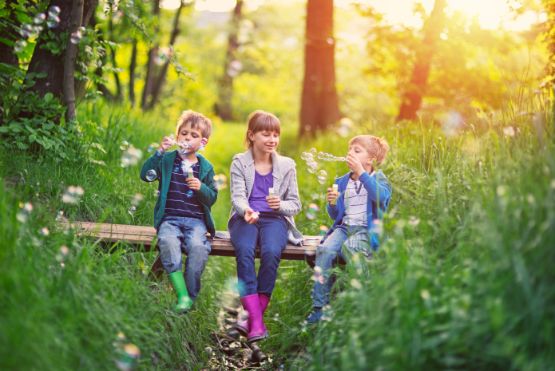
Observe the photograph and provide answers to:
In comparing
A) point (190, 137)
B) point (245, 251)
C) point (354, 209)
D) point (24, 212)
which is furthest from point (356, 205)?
point (24, 212)

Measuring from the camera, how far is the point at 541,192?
112 inches

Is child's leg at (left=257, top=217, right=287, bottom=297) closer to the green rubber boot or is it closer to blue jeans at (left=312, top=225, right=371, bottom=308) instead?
blue jeans at (left=312, top=225, right=371, bottom=308)

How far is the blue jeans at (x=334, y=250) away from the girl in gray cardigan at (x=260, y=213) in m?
0.31

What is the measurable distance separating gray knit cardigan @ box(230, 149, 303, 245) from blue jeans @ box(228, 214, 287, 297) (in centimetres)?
11

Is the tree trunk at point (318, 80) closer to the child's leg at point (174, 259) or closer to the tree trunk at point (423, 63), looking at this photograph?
the tree trunk at point (423, 63)

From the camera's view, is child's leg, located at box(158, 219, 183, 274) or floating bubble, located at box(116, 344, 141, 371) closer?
floating bubble, located at box(116, 344, 141, 371)

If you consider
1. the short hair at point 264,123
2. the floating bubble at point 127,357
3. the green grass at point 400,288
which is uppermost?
the short hair at point 264,123

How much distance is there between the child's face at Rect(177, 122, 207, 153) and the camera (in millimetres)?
4652

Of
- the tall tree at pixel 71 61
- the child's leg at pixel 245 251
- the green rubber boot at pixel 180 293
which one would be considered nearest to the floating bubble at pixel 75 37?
the tall tree at pixel 71 61

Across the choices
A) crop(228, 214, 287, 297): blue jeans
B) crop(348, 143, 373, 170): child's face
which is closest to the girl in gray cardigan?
crop(228, 214, 287, 297): blue jeans

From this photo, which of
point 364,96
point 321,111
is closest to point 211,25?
point 364,96

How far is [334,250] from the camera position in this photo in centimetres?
441

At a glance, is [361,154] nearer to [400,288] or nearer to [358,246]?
[358,246]

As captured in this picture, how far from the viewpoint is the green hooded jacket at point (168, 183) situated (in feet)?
15.0
